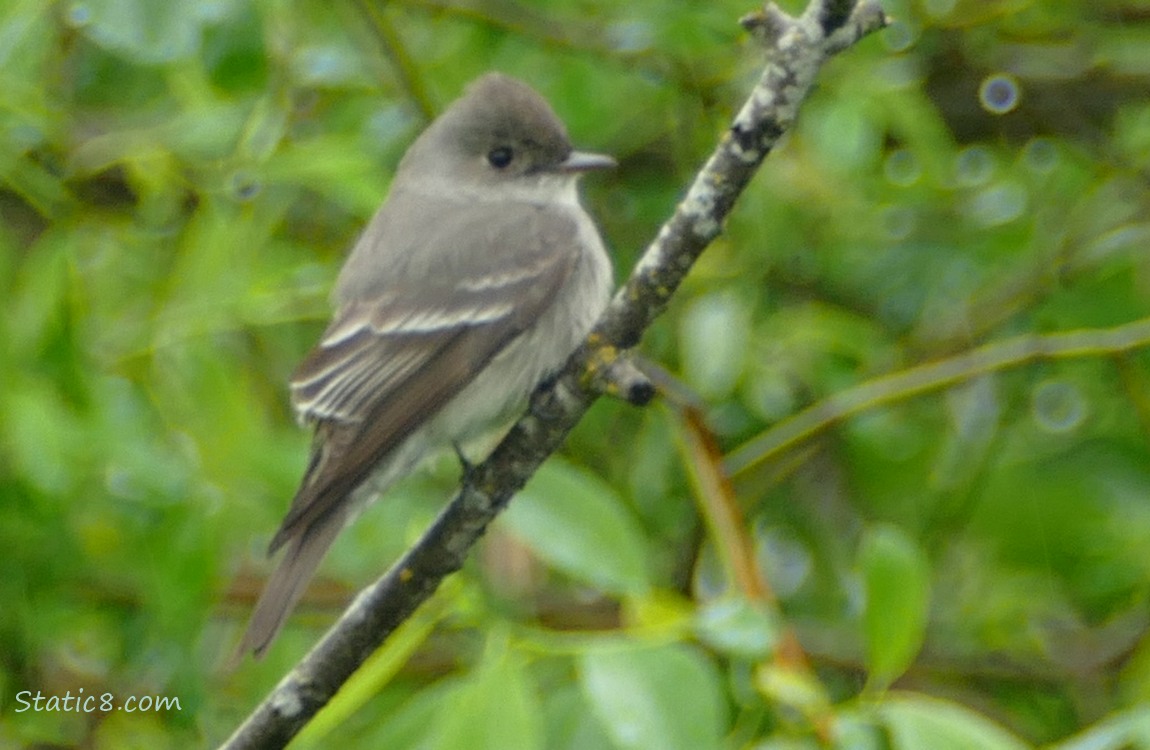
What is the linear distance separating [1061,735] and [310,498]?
2035 millimetres

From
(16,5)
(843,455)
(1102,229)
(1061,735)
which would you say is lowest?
(1061,735)

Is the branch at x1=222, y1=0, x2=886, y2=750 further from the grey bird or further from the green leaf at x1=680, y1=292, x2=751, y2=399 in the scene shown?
the green leaf at x1=680, y1=292, x2=751, y2=399

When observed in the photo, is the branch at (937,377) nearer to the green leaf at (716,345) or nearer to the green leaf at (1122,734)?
the green leaf at (716,345)

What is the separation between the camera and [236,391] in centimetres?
342

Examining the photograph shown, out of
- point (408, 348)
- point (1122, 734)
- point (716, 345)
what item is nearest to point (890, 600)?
point (1122, 734)

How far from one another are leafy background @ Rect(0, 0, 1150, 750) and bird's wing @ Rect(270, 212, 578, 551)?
148mm

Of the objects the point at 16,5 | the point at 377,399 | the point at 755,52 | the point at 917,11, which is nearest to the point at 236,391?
the point at 377,399

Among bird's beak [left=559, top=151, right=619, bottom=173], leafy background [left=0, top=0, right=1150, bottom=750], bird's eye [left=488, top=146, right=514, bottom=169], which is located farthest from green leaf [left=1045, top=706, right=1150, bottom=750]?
bird's eye [left=488, top=146, right=514, bottom=169]

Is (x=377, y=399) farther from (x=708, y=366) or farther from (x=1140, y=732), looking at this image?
(x=1140, y=732)

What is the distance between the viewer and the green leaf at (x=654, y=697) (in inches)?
87.3

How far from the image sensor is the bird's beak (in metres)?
3.77

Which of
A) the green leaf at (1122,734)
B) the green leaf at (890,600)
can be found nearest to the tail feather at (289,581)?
the green leaf at (890,600)

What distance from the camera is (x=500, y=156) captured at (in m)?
4.07

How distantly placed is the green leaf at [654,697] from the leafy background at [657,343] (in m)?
0.47
